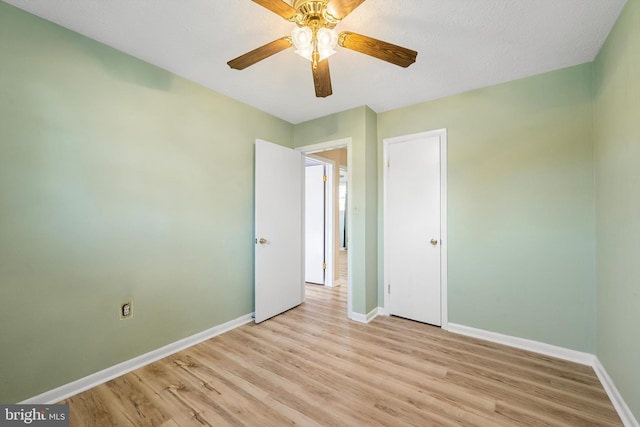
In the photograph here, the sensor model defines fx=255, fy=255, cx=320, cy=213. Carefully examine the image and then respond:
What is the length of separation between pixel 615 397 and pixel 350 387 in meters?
1.62

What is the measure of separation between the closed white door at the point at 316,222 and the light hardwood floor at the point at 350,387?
5.87 ft

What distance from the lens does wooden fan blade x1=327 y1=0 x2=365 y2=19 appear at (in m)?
1.20

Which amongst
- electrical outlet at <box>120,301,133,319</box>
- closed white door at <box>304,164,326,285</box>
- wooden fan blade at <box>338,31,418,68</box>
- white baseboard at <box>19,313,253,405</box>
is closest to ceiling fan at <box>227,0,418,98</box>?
wooden fan blade at <box>338,31,418,68</box>

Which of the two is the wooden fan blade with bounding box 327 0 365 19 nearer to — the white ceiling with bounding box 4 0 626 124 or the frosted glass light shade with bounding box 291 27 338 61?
the frosted glass light shade with bounding box 291 27 338 61

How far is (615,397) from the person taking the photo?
157 cm

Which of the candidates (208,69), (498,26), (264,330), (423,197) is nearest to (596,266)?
(423,197)

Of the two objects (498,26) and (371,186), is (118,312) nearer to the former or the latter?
(371,186)

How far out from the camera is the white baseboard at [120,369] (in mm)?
1588

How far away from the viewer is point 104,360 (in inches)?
71.1

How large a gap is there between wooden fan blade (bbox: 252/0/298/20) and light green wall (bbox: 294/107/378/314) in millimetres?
1641

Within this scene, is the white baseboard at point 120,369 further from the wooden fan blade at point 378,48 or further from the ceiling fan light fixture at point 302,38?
the wooden fan blade at point 378,48

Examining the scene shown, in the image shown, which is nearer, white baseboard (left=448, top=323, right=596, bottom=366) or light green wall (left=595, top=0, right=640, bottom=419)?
light green wall (left=595, top=0, right=640, bottom=419)

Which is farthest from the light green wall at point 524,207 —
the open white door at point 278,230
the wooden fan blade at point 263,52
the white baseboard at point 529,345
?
the wooden fan blade at point 263,52

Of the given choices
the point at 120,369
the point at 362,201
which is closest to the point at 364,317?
the point at 362,201
